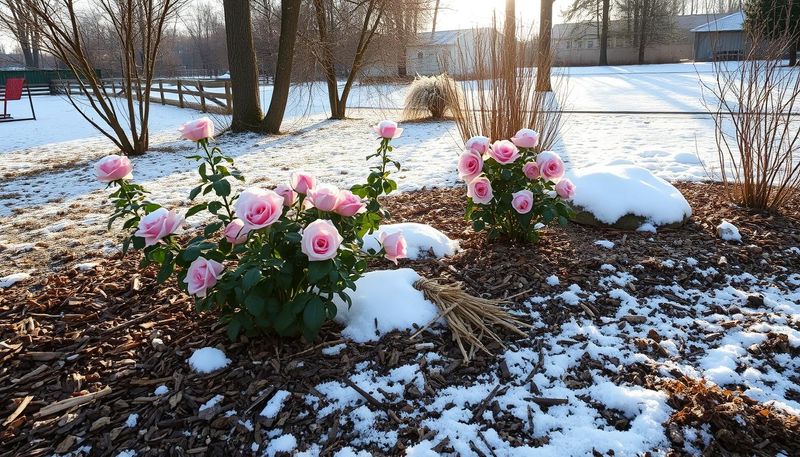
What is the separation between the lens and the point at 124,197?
1959mm

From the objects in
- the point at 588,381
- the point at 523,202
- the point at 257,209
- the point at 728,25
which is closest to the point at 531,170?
the point at 523,202

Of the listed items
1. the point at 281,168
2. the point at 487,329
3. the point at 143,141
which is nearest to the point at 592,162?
the point at 281,168

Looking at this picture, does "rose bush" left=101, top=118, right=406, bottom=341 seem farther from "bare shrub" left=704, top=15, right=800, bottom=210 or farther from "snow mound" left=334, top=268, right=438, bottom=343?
"bare shrub" left=704, top=15, right=800, bottom=210

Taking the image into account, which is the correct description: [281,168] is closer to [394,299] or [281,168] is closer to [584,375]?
[394,299]

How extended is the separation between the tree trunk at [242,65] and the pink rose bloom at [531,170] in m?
6.65

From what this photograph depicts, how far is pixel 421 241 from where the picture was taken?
2.79 m

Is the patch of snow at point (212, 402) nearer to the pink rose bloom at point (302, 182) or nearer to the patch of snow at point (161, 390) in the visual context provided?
the patch of snow at point (161, 390)

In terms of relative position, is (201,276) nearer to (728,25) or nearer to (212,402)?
(212,402)

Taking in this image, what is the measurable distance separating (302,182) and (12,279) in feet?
6.69

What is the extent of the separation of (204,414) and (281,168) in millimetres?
4444

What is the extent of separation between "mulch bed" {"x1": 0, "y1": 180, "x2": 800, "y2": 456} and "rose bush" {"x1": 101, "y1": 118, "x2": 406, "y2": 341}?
0.64 ft

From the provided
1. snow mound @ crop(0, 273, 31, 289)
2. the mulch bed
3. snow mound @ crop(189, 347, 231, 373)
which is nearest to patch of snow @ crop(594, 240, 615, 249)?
the mulch bed

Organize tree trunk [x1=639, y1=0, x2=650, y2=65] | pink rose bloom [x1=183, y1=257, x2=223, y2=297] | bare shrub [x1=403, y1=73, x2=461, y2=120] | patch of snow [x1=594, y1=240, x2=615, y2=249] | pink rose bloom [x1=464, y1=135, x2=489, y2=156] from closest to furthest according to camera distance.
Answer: pink rose bloom [x1=183, y1=257, x2=223, y2=297], pink rose bloom [x1=464, y1=135, x2=489, y2=156], patch of snow [x1=594, y1=240, x2=615, y2=249], bare shrub [x1=403, y1=73, x2=461, y2=120], tree trunk [x1=639, y1=0, x2=650, y2=65]

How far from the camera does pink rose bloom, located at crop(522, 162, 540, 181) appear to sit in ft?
8.51
